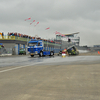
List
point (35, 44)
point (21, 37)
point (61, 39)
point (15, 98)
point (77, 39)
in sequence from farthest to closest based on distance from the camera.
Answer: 1. point (77, 39)
2. point (61, 39)
3. point (21, 37)
4. point (35, 44)
5. point (15, 98)

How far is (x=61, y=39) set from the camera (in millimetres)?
113188

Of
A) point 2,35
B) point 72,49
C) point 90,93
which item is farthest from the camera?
point 2,35

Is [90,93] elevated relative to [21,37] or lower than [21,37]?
lower

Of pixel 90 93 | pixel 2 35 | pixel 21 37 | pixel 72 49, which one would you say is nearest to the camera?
pixel 90 93

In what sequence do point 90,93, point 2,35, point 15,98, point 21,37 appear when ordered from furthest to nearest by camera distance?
point 21,37 < point 2,35 < point 90,93 < point 15,98

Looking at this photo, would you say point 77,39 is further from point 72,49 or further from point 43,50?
point 43,50

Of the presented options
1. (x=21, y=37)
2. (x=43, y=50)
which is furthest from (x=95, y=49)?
(x=43, y=50)

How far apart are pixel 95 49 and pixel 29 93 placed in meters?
116

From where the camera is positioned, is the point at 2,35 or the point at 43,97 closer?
the point at 43,97

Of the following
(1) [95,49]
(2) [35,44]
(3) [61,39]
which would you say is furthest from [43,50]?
(1) [95,49]

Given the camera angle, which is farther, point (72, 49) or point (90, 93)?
point (72, 49)

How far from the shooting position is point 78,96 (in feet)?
14.4

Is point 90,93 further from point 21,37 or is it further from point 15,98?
point 21,37

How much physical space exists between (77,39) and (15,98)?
128 m
